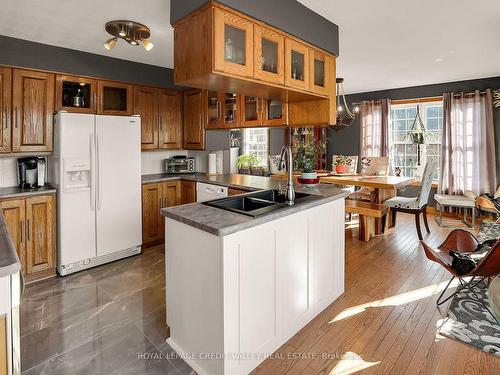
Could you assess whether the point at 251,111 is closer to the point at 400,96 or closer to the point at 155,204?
the point at 155,204

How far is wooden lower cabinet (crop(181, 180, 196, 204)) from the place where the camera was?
4129mm

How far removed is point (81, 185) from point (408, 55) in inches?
161

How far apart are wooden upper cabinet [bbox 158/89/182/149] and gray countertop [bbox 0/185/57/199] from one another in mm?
1527

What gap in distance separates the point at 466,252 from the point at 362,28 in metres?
2.23

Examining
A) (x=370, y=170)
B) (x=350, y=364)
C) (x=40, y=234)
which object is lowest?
(x=350, y=364)

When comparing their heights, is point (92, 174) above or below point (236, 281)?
above

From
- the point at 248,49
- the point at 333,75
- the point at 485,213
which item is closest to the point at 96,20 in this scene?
the point at 248,49

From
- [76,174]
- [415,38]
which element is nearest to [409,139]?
[415,38]

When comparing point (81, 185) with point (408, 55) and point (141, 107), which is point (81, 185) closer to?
point (141, 107)

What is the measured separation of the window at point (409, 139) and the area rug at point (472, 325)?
404 cm

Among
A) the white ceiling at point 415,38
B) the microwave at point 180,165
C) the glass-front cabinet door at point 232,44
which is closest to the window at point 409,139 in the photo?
the white ceiling at point 415,38

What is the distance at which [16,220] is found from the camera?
2.96 m

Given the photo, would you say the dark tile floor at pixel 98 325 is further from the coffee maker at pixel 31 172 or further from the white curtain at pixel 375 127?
the white curtain at pixel 375 127

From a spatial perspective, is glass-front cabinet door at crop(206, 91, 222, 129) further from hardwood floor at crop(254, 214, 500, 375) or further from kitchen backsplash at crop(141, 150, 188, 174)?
hardwood floor at crop(254, 214, 500, 375)
